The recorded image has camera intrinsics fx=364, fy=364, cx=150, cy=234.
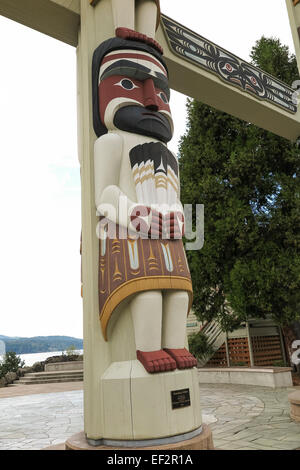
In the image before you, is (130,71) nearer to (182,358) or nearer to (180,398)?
(182,358)

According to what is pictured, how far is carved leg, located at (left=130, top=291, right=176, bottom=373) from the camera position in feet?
9.13

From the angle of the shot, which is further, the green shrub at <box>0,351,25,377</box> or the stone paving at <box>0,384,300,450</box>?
the green shrub at <box>0,351,25,377</box>

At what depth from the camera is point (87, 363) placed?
2986 millimetres

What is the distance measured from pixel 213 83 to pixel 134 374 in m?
4.54

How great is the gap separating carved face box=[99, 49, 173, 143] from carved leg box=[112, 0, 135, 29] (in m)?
0.42

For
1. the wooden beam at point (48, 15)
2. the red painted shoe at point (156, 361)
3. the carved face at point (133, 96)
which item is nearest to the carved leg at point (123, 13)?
the carved face at point (133, 96)

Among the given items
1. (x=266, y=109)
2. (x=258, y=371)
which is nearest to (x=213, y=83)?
(x=266, y=109)

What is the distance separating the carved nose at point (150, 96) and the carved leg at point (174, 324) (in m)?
1.78

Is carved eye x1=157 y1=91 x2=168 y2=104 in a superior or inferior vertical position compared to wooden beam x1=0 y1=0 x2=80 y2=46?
inferior

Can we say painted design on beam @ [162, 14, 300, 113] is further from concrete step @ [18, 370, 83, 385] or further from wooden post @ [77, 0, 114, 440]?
concrete step @ [18, 370, 83, 385]

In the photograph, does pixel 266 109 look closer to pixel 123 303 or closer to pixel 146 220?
pixel 146 220

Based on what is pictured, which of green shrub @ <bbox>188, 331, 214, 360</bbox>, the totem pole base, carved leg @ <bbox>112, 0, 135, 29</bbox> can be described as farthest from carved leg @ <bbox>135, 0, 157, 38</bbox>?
green shrub @ <bbox>188, 331, 214, 360</bbox>

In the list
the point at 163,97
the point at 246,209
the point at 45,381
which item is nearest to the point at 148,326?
the point at 163,97

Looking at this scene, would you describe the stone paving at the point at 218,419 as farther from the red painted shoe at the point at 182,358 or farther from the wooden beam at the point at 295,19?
the wooden beam at the point at 295,19
